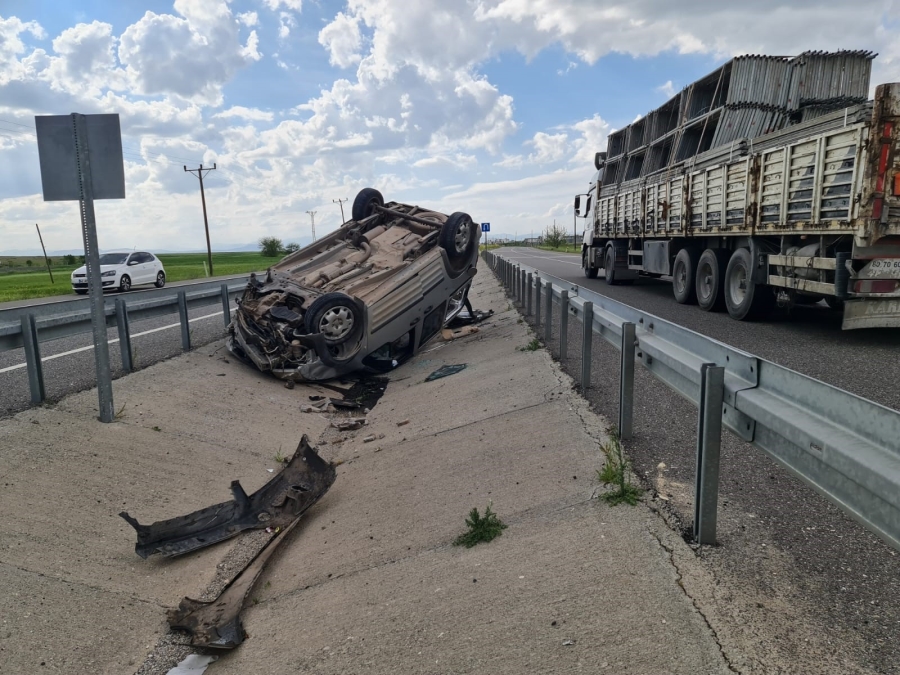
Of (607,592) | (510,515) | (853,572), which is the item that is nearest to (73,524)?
(510,515)

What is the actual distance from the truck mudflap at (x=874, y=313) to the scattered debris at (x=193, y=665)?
295 inches

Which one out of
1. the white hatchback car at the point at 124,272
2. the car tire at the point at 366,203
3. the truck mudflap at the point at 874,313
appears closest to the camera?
the truck mudflap at the point at 874,313

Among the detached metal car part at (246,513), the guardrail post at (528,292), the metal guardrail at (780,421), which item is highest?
the metal guardrail at (780,421)

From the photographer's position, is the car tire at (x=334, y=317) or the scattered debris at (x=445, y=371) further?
the scattered debris at (x=445, y=371)

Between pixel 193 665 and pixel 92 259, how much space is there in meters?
3.55

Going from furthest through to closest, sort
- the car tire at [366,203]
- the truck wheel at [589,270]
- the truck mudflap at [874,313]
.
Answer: the truck wheel at [589,270] < the car tire at [366,203] < the truck mudflap at [874,313]

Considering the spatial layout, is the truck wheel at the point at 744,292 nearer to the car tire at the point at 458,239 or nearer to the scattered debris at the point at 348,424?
the car tire at the point at 458,239

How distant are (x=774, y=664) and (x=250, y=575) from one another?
2.95 metres

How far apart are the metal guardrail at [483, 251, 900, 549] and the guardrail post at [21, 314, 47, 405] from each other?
4.89 m

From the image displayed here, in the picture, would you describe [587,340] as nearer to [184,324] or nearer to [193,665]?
[193,665]

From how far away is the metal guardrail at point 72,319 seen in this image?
584 cm

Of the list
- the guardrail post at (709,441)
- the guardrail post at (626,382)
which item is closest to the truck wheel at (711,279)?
the guardrail post at (626,382)

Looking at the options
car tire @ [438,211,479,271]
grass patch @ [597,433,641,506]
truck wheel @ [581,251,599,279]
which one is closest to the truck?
truck wheel @ [581,251,599,279]

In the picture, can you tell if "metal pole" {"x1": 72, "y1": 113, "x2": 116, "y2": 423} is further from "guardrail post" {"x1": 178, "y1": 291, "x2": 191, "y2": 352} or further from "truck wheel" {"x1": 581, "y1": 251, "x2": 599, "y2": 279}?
"truck wheel" {"x1": 581, "y1": 251, "x2": 599, "y2": 279}
